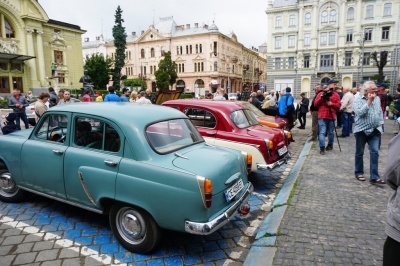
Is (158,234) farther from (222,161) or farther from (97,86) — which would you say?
(97,86)

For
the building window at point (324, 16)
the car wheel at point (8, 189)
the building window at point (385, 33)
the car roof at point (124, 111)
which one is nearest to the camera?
the car roof at point (124, 111)

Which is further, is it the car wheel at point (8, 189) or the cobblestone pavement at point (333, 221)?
the car wheel at point (8, 189)

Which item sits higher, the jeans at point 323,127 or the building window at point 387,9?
the building window at point 387,9

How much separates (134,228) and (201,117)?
3.51m

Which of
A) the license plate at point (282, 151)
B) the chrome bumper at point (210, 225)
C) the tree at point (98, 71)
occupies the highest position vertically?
the tree at point (98, 71)

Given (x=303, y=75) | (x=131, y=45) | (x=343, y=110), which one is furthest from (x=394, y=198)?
(x=131, y=45)

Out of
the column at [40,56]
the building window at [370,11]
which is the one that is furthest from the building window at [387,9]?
the column at [40,56]

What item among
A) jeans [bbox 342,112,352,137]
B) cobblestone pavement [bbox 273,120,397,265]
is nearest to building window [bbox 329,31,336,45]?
jeans [bbox 342,112,352,137]

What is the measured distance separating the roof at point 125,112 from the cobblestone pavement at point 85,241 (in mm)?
1517

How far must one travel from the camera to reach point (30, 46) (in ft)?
121

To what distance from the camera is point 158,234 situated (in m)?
3.37

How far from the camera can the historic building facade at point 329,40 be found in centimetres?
4631

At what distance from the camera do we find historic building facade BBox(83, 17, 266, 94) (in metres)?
62.8

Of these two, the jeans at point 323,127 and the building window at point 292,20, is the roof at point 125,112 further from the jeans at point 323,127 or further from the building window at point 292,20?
the building window at point 292,20
